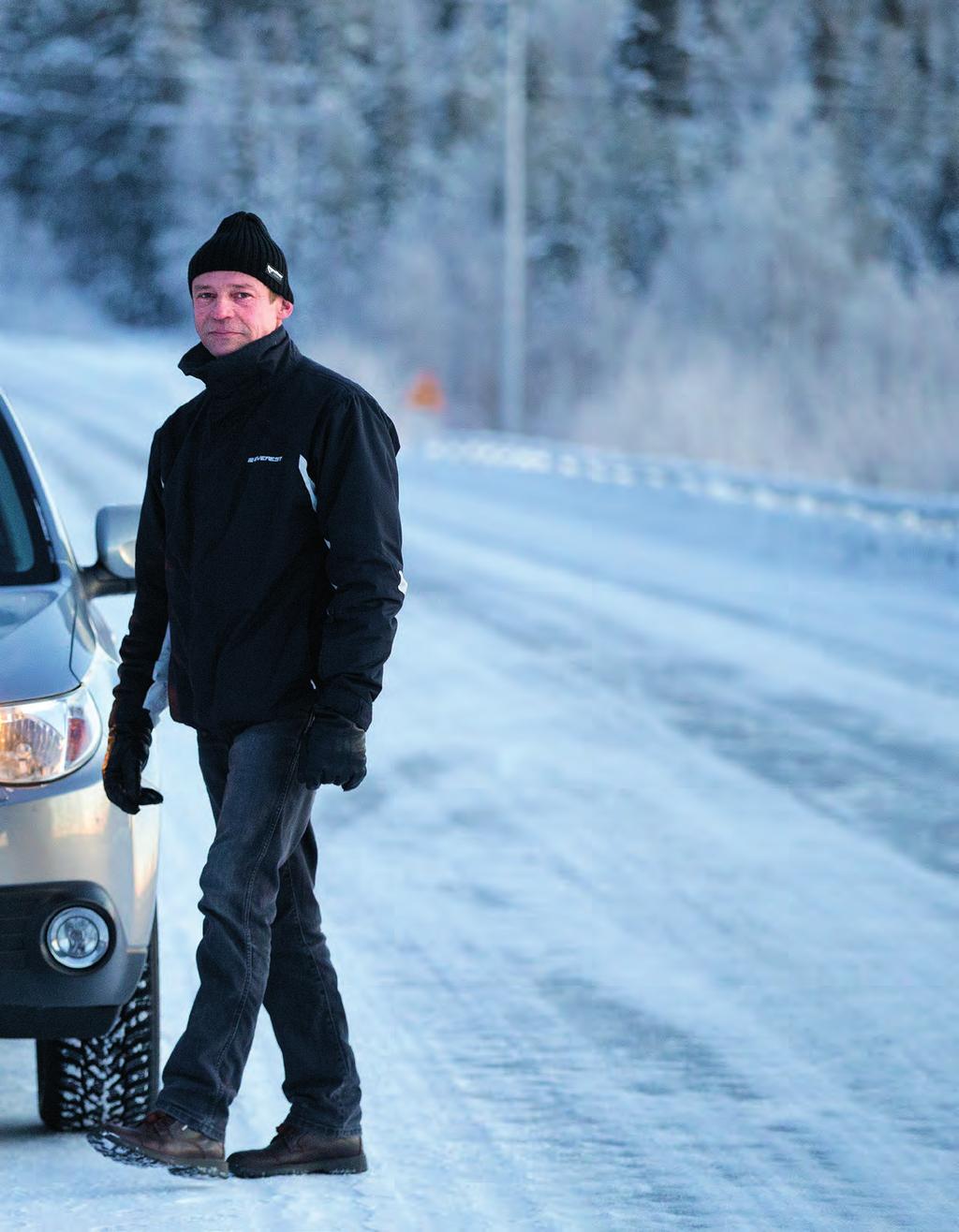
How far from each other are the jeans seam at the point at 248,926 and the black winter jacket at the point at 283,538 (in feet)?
0.38

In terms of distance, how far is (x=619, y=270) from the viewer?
170 ft

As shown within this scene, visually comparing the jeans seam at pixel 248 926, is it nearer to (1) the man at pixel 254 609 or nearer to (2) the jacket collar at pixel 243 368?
(1) the man at pixel 254 609

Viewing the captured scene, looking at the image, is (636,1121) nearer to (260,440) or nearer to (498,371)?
(260,440)

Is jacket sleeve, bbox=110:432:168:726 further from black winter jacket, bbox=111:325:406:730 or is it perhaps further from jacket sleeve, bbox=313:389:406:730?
jacket sleeve, bbox=313:389:406:730

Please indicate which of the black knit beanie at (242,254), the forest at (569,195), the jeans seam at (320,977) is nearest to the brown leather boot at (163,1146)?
the jeans seam at (320,977)

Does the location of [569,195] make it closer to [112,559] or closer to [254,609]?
[112,559]

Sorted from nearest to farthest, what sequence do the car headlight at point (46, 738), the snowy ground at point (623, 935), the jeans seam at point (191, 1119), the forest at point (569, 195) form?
the jeans seam at point (191, 1119), the car headlight at point (46, 738), the snowy ground at point (623, 935), the forest at point (569, 195)

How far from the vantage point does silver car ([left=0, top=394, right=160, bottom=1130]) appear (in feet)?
13.2

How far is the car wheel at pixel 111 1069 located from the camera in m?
4.40

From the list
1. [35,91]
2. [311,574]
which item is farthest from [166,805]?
[35,91]

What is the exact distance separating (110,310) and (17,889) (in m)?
79.2

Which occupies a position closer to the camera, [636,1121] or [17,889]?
[17,889]

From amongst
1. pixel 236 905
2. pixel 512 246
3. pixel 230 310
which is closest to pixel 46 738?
pixel 236 905

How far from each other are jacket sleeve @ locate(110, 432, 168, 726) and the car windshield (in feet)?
1.85
